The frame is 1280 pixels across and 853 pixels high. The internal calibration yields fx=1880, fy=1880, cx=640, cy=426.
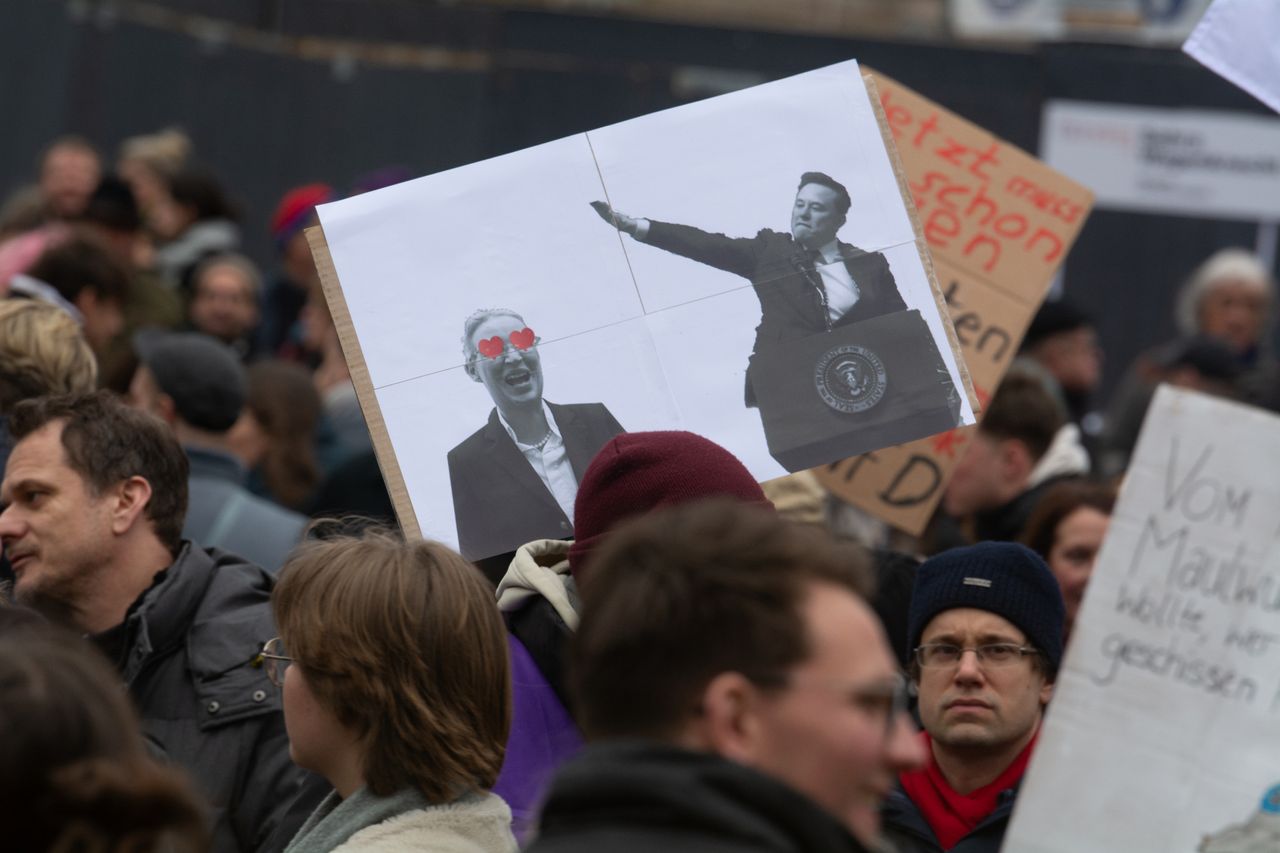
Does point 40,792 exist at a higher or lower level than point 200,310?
lower

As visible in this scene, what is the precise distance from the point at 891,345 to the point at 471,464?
913 mm

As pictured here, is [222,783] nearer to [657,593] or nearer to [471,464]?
[471,464]

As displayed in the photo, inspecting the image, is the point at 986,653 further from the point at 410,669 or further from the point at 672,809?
the point at 672,809

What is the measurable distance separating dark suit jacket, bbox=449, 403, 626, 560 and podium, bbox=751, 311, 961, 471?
34cm

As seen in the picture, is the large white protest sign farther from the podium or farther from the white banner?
the white banner

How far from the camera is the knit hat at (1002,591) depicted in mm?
3828

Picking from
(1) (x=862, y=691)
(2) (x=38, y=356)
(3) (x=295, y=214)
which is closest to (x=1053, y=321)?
(3) (x=295, y=214)

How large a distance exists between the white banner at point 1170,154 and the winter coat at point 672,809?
316 inches

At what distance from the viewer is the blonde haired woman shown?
3061 millimetres

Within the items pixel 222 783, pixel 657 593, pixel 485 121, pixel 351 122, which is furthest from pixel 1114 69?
pixel 657 593

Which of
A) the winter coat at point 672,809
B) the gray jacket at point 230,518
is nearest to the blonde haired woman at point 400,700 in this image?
the winter coat at point 672,809

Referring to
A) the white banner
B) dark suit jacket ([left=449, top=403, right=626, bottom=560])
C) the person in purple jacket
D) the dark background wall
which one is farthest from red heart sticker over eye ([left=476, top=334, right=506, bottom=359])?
the dark background wall

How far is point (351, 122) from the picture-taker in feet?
36.5

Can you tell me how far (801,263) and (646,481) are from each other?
81cm
